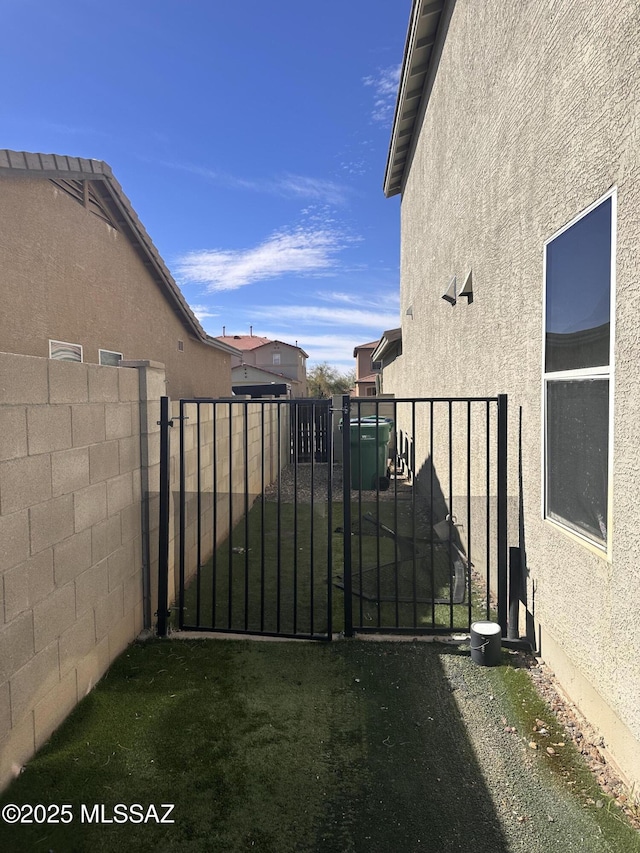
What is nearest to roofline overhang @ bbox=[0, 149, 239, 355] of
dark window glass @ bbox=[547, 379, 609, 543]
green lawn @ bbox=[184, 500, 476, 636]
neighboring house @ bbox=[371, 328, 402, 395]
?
neighboring house @ bbox=[371, 328, 402, 395]

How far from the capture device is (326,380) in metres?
48.7

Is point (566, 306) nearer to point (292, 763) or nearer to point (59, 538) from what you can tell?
point (292, 763)

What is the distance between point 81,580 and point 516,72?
4.62 metres

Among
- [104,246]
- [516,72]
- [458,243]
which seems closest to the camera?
[516,72]

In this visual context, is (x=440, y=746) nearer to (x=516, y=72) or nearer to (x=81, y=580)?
(x=81, y=580)

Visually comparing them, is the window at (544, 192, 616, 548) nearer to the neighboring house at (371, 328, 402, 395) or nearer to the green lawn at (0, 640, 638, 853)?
the green lawn at (0, 640, 638, 853)

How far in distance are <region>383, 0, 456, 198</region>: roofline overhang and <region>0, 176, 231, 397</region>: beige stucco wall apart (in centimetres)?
548

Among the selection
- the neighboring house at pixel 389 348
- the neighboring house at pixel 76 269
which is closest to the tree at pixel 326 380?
the neighboring house at pixel 389 348

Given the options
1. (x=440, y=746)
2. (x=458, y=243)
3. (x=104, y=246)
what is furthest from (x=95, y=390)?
(x=104, y=246)

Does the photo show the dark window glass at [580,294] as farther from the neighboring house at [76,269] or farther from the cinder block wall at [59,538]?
the neighboring house at [76,269]

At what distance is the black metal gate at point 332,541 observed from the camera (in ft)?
12.9

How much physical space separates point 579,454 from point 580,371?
47cm

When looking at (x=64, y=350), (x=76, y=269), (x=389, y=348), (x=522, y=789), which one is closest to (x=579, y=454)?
(x=522, y=789)

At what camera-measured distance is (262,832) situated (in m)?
2.11
